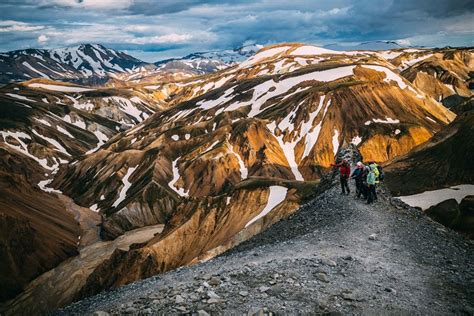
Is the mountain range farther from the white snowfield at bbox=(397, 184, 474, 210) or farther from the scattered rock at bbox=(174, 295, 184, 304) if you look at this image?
the scattered rock at bbox=(174, 295, 184, 304)

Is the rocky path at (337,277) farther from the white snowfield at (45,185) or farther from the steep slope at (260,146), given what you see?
the white snowfield at (45,185)

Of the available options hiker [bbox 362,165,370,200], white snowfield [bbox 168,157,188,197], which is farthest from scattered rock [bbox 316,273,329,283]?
white snowfield [bbox 168,157,188,197]

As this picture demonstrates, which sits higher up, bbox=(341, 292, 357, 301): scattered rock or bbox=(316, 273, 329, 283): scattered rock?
bbox=(341, 292, 357, 301): scattered rock

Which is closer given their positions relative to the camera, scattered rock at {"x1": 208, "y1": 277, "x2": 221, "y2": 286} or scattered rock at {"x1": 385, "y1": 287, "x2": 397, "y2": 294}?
scattered rock at {"x1": 385, "y1": 287, "x2": 397, "y2": 294}

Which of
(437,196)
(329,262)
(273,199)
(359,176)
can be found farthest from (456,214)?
(273,199)

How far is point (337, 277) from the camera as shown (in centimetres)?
1584

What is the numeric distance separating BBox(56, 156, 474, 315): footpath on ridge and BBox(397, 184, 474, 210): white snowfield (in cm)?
1706

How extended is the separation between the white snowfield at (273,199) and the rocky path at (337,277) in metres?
41.6

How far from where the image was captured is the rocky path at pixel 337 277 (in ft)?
45.2

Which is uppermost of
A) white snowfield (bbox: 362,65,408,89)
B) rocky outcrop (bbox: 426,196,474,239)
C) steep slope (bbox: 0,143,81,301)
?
white snowfield (bbox: 362,65,408,89)

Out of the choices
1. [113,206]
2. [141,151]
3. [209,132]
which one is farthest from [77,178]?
[209,132]

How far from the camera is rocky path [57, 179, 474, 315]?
13766 mm

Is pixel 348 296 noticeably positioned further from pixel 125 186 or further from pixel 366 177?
pixel 125 186

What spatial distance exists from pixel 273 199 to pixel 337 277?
182 feet
